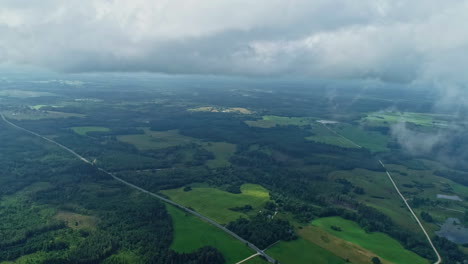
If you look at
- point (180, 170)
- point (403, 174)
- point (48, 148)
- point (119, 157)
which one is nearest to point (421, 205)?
point (403, 174)

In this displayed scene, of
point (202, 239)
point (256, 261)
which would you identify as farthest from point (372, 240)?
point (202, 239)

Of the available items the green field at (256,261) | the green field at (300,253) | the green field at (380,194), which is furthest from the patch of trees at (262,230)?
the green field at (380,194)

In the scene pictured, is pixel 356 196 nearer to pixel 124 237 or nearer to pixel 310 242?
pixel 310 242

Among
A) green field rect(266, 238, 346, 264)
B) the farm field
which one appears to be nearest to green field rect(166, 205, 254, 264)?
green field rect(266, 238, 346, 264)

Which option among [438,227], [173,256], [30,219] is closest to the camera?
[173,256]

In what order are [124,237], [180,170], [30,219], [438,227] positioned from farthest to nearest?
[180,170], [438,227], [30,219], [124,237]

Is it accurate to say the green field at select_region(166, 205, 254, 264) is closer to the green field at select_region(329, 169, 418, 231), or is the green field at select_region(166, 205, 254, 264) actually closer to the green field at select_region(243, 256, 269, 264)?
the green field at select_region(243, 256, 269, 264)
